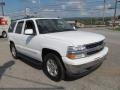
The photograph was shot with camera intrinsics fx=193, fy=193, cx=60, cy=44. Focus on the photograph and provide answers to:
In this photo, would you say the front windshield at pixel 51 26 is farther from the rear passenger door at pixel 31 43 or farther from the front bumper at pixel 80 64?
the front bumper at pixel 80 64

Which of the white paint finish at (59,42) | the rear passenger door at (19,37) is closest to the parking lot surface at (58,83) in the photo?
the white paint finish at (59,42)

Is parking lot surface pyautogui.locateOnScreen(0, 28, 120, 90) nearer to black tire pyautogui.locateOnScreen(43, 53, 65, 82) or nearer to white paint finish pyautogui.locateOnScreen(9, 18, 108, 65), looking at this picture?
black tire pyautogui.locateOnScreen(43, 53, 65, 82)

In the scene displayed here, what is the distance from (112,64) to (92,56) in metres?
2.31

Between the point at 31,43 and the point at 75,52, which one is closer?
the point at 75,52

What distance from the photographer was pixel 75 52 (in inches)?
205

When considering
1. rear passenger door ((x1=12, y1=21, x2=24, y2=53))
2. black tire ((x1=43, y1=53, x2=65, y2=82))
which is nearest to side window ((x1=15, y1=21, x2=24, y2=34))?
rear passenger door ((x1=12, y1=21, x2=24, y2=53))

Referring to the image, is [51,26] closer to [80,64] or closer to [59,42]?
[59,42]

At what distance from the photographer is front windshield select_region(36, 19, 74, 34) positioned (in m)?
6.57

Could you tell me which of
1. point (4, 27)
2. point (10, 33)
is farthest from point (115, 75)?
point (4, 27)

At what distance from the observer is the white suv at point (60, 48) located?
525 centimetres

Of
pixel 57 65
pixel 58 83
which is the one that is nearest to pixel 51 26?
pixel 57 65

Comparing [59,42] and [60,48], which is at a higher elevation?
[59,42]

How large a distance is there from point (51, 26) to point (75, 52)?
6.50 ft

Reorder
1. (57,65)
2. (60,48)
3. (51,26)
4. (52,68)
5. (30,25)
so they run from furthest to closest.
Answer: (30,25) < (51,26) < (52,68) < (57,65) < (60,48)
